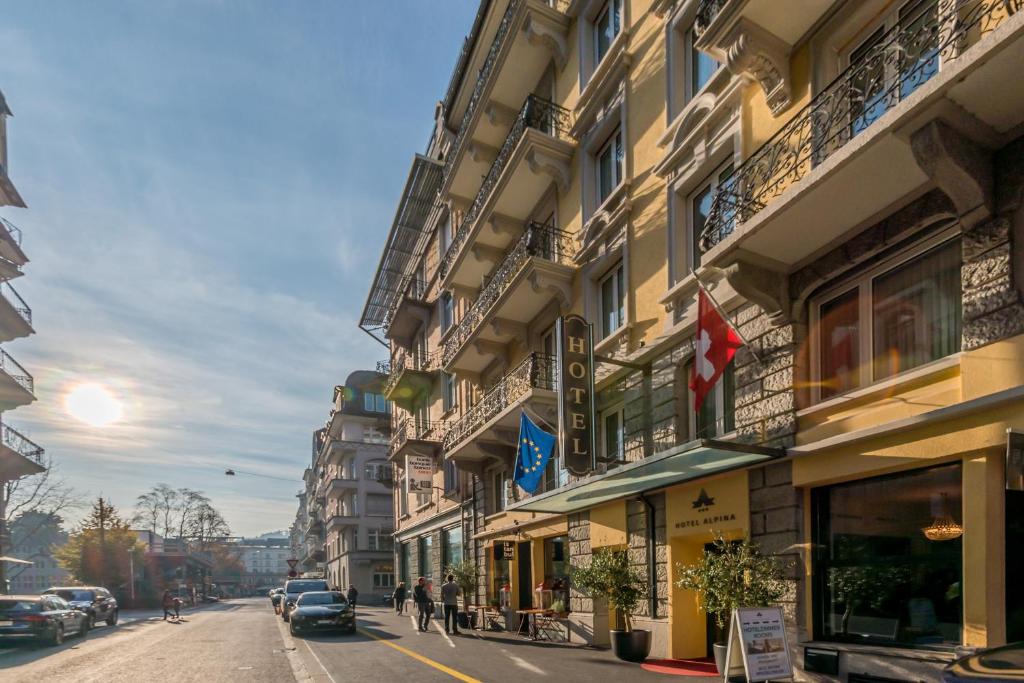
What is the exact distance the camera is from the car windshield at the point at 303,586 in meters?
26.6

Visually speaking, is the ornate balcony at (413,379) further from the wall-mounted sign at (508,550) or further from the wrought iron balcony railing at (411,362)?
the wall-mounted sign at (508,550)

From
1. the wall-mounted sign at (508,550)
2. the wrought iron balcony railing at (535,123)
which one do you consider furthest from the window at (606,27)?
the wall-mounted sign at (508,550)

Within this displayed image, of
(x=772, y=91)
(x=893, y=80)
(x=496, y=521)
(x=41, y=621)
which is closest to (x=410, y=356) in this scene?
(x=496, y=521)

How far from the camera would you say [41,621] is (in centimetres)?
1795

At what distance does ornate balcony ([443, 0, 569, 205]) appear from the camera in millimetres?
17203

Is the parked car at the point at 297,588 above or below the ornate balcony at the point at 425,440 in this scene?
below

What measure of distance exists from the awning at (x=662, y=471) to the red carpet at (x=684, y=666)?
291 cm

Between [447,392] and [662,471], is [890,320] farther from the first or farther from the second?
[447,392]

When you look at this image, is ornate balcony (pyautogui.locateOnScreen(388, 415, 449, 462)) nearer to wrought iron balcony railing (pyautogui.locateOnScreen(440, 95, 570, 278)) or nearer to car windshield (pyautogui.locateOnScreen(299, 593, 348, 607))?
car windshield (pyautogui.locateOnScreen(299, 593, 348, 607))

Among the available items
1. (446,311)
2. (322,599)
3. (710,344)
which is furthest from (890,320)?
(446,311)

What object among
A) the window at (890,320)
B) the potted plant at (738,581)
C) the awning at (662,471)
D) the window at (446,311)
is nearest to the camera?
the window at (890,320)

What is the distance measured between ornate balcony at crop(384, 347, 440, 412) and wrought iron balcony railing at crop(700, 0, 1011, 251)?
2043 centimetres

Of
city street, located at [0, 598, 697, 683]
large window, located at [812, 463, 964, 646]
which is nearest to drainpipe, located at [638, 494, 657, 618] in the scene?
city street, located at [0, 598, 697, 683]

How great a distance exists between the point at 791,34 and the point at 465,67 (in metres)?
15.4
